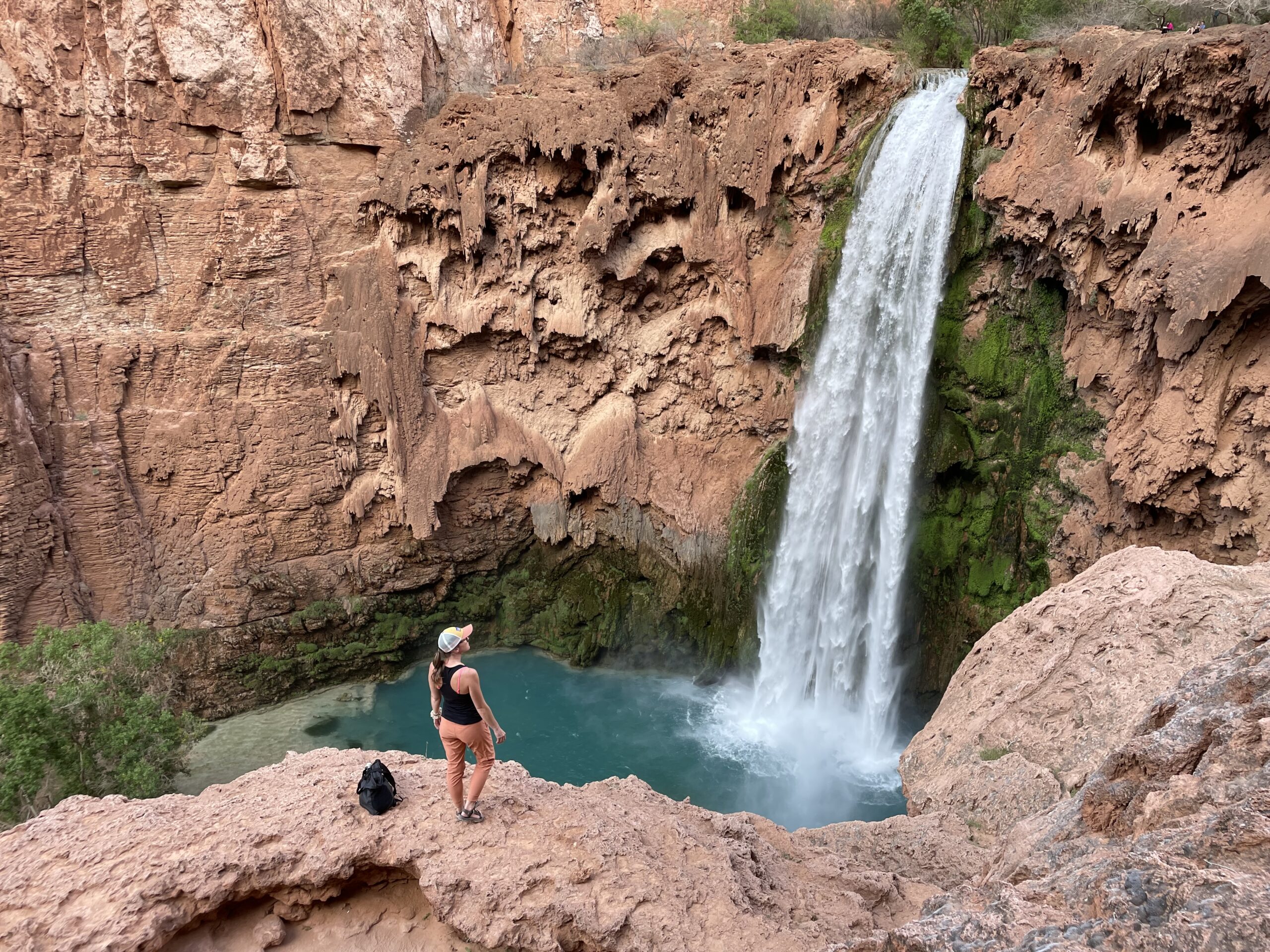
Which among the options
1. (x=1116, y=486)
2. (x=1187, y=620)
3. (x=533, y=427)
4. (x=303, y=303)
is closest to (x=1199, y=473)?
(x=1116, y=486)

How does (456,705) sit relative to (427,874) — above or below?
above

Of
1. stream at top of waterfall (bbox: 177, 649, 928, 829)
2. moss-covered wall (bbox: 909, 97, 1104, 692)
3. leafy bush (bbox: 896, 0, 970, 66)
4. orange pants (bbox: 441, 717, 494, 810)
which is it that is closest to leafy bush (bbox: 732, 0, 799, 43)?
leafy bush (bbox: 896, 0, 970, 66)

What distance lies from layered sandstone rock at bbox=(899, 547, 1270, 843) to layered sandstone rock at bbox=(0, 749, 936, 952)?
4.07 feet

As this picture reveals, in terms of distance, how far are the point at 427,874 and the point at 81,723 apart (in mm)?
7777

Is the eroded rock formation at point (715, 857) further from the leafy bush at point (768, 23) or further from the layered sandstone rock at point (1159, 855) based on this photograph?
the leafy bush at point (768, 23)

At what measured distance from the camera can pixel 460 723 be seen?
466 centimetres

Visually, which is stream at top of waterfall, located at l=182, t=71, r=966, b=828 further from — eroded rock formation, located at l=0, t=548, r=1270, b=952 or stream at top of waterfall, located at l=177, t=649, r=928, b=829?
eroded rock formation, located at l=0, t=548, r=1270, b=952

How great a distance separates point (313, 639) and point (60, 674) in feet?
18.0

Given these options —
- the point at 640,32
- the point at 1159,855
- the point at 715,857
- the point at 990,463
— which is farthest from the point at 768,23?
the point at 1159,855

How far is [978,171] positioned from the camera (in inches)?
447

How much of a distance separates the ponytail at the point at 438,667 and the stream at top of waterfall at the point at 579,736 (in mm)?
6688

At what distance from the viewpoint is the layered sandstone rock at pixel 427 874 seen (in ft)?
12.8

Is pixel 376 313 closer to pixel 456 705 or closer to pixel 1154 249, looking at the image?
pixel 456 705

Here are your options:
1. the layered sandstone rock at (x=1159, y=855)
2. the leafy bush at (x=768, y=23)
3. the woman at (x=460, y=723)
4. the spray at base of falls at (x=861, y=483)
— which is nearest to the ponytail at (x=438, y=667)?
the woman at (x=460, y=723)
